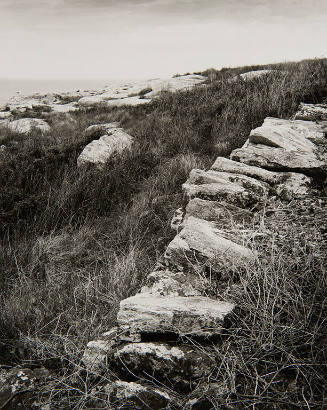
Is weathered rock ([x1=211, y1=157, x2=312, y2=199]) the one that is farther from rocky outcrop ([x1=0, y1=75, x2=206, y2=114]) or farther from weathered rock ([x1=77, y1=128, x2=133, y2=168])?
rocky outcrop ([x1=0, y1=75, x2=206, y2=114])

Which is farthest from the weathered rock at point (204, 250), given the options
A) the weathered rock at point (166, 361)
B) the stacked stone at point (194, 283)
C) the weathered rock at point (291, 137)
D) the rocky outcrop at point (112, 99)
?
the rocky outcrop at point (112, 99)

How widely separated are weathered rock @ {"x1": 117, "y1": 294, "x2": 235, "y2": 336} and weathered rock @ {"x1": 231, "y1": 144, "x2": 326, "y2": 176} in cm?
195

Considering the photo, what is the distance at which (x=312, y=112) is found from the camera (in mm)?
4625

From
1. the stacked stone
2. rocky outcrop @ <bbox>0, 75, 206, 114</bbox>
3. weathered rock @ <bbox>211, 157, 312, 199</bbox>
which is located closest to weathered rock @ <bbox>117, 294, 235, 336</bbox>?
the stacked stone

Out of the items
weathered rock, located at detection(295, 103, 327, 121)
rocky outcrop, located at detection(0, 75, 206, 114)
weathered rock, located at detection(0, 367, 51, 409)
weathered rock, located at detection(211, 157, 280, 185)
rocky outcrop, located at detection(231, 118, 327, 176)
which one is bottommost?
weathered rock, located at detection(0, 367, 51, 409)

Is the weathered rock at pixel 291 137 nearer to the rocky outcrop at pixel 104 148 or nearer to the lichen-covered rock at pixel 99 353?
the rocky outcrop at pixel 104 148

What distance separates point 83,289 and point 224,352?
1.38 metres

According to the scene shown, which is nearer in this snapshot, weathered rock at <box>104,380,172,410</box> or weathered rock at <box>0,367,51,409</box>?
weathered rock at <box>104,380,172,410</box>

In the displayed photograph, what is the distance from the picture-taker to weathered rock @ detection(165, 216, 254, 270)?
205cm

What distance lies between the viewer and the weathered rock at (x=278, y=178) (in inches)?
111

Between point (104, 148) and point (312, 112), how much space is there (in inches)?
138

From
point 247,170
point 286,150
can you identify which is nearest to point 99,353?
point 247,170

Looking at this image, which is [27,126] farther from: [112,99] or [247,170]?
[247,170]

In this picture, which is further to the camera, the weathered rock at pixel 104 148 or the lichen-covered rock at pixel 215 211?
the weathered rock at pixel 104 148
